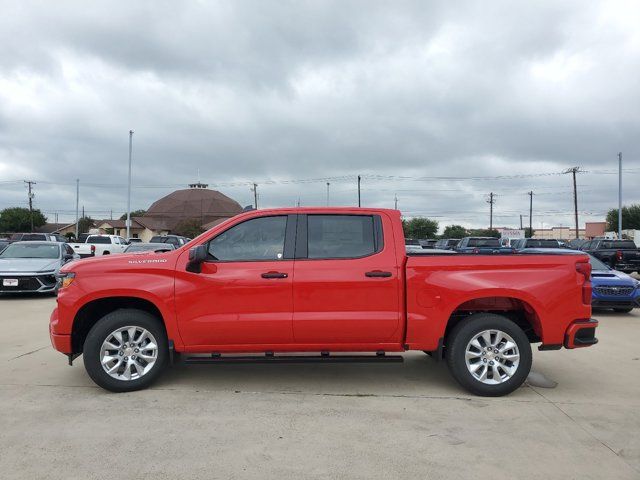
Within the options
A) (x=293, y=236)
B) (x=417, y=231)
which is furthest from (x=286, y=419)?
(x=417, y=231)

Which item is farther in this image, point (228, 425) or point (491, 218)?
point (491, 218)

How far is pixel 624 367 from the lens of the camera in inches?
250

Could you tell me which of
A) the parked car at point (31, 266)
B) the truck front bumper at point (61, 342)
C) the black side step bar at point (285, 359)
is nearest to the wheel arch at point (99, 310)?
the truck front bumper at point (61, 342)

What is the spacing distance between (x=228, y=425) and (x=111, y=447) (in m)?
0.92

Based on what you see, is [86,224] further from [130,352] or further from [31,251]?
[130,352]

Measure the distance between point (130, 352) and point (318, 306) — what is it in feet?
6.43

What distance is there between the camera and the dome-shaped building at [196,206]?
123762 mm

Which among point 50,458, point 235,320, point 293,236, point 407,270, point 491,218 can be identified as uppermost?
point 491,218

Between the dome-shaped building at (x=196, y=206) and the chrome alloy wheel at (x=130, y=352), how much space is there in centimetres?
11558

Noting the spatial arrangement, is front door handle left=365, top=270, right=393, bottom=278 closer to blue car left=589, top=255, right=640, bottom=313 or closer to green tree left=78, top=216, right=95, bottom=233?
blue car left=589, top=255, right=640, bottom=313

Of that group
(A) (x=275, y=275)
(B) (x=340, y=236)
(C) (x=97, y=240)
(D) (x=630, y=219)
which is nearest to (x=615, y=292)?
(B) (x=340, y=236)

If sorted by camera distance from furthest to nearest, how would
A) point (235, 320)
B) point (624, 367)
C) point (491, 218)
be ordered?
point (491, 218)
point (624, 367)
point (235, 320)

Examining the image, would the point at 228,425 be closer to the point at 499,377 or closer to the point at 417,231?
the point at 499,377

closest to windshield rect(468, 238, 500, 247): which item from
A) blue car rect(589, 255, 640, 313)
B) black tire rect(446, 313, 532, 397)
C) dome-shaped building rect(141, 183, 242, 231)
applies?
blue car rect(589, 255, 640, 313)
